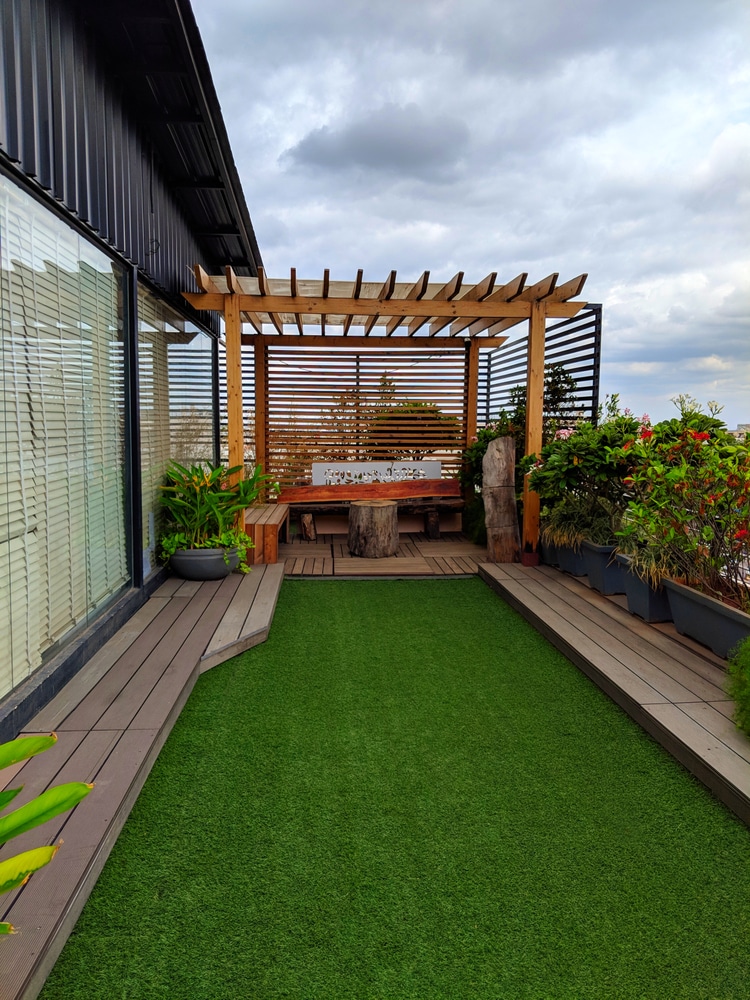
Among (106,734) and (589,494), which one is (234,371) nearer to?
(589,494)

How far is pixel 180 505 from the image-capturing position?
5.23 metres

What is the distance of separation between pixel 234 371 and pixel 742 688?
4500mm

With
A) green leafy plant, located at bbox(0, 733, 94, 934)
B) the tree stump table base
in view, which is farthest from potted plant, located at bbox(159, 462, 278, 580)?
green leafy plant, located at bbox(0, 733, 94, 934)

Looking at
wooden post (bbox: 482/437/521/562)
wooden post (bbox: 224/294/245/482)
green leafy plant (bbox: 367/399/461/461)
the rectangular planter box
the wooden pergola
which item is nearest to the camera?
the wooden pergola

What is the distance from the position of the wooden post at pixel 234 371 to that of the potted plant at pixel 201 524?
415mm

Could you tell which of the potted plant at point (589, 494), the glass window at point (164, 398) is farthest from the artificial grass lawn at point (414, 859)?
the glass window at point (164, 398)

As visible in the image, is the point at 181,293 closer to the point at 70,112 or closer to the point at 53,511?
the point at 70,112

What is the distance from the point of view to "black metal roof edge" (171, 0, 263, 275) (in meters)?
3.43

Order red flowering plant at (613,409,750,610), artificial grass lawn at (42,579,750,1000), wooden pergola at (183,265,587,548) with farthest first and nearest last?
wooden pergola at (183,265,587,548), red flowering plant at (613,409,750,610), artificial grass lawn at (42,579,750,1000)

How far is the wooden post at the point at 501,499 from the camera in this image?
6234 mm

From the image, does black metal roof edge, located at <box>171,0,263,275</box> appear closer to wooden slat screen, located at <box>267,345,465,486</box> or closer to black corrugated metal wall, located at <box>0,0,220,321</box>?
black corrugated metal wall, located at <box>0,0,220,321</box>

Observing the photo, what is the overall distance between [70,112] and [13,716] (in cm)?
270

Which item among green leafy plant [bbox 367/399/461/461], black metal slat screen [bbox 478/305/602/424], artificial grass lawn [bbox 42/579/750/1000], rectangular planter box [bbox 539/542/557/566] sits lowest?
artificial grass lawn [bbox 42/579/750/1000]

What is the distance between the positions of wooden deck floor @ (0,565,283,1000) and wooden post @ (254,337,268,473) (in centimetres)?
352
